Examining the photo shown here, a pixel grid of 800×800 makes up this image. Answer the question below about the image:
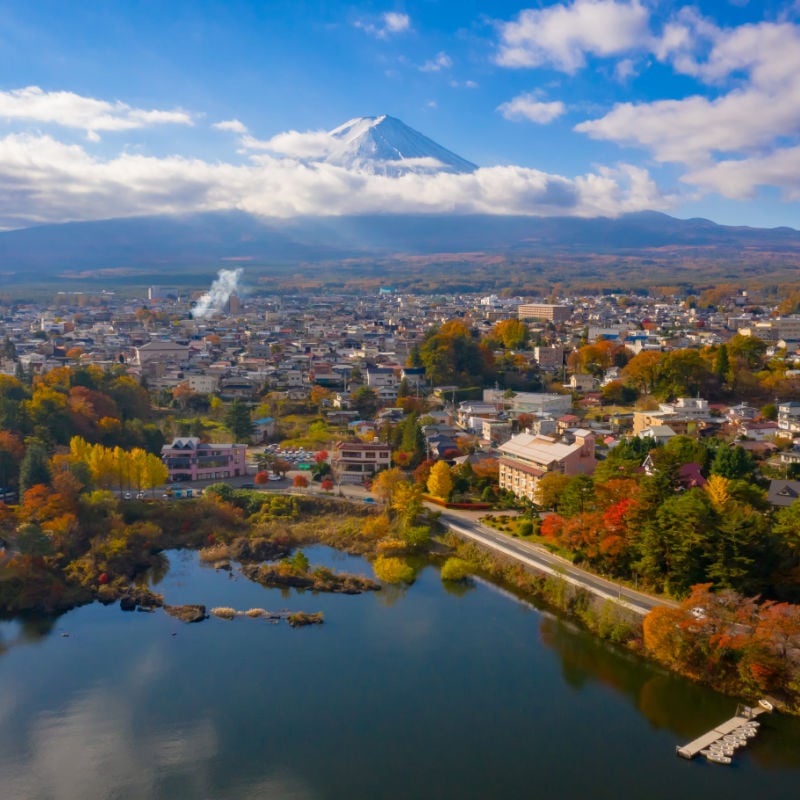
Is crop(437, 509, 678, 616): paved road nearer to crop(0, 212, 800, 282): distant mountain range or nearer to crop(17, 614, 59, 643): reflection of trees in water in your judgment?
crop(17, 614, 59, 643): reflection of trees in water

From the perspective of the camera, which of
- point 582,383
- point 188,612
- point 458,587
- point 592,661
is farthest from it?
point 582,383

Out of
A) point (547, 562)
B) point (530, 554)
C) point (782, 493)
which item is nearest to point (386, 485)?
point (530, 554)

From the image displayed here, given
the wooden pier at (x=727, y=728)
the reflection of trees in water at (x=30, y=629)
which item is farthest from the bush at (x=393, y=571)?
the wooden pier at (x=727, y=728)

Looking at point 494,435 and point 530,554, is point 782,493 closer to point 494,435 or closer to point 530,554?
point 530,554

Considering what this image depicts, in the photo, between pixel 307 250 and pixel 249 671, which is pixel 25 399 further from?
pixel 307 250

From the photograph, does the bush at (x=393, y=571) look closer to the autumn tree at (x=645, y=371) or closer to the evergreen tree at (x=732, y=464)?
the evergreen tree at (x=732, y=464)

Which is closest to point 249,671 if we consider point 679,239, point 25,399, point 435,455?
point 435,455

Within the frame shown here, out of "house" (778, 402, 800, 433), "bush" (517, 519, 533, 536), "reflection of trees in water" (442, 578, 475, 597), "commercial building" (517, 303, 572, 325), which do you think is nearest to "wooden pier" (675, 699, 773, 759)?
"reflection of trees in water" (442, 578, 475, 597)
